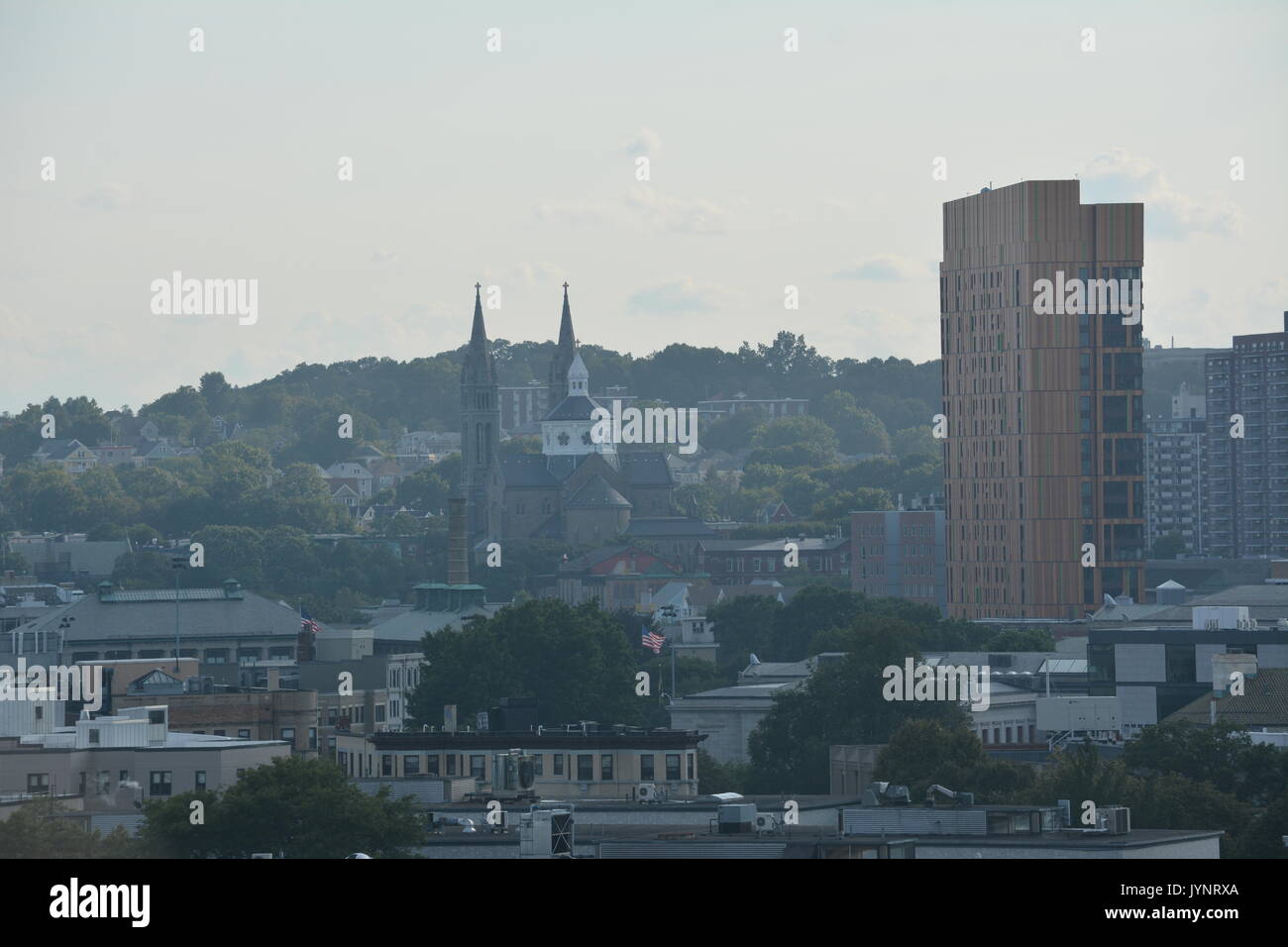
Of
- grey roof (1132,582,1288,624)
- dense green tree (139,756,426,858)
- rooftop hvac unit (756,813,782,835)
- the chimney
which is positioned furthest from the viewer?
the chimney

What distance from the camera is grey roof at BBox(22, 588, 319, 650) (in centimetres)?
12250

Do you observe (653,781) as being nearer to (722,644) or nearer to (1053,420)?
(722,644)

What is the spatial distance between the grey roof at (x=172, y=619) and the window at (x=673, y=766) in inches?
1914

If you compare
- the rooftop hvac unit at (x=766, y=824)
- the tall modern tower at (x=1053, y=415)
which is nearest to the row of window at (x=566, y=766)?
the rooftop hvac unit at (x=766, y=824)

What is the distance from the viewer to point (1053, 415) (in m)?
166

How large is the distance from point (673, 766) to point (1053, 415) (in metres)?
93.1

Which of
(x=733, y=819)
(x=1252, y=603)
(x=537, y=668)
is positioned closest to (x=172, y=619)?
(x=537, y=668)

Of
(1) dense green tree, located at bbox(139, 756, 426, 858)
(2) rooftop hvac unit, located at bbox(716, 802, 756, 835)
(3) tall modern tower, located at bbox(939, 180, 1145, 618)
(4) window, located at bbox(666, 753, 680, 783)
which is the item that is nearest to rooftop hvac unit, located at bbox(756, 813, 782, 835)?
(2) rooftop hvac unit, located at bbox(716, 802, 756, 835)

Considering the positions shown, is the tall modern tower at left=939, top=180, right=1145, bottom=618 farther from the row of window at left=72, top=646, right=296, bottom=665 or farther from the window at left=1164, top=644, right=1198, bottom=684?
the window at left=1164, top=644, right=1198, bottom=684

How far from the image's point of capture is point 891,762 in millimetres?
71562

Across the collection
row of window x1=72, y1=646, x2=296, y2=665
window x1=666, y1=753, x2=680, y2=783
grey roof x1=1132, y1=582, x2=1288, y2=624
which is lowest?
window x1=666, y1=753, x2=680, y2=783

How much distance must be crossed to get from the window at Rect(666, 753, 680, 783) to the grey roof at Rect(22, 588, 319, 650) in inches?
1914
